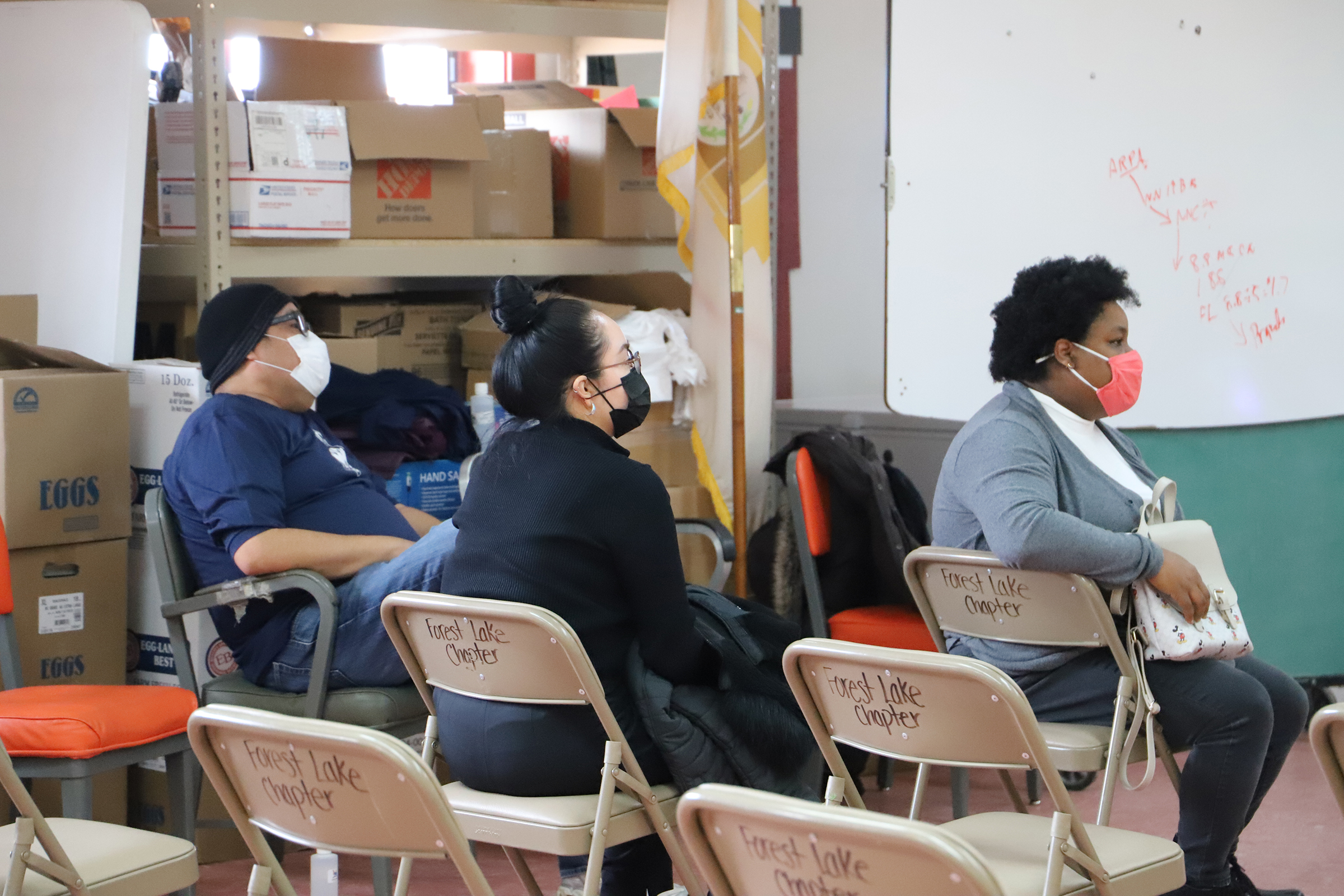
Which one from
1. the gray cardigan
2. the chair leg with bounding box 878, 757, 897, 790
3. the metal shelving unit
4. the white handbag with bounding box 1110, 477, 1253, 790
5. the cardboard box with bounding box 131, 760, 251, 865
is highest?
the metal shelving unit

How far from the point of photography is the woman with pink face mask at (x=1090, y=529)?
2.40 metres

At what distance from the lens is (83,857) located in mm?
1856

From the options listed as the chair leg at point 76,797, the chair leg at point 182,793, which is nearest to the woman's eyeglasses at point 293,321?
the chair leg at point 182,793

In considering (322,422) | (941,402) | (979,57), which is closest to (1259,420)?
(941,402)

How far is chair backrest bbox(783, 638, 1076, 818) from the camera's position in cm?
167

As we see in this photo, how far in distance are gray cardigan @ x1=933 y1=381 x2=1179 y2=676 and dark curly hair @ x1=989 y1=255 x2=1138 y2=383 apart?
7 cm

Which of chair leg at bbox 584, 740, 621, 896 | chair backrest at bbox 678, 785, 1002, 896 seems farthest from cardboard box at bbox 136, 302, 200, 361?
chair backrest at bbox 678, 785, 1002, 896

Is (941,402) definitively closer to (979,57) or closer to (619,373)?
(979,57)

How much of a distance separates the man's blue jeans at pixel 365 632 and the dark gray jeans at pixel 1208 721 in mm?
1116

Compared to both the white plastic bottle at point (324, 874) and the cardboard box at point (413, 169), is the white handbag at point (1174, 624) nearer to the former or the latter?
the white plastic bottle at point (324, 874)

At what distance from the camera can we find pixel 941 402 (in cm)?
372

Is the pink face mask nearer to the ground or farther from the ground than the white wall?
nearer to the ground

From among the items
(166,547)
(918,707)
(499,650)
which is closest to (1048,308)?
(918,707)

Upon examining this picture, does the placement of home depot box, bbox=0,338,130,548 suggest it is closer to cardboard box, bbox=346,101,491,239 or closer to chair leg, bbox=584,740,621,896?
cardboard box, bbox=346,101,491,239
